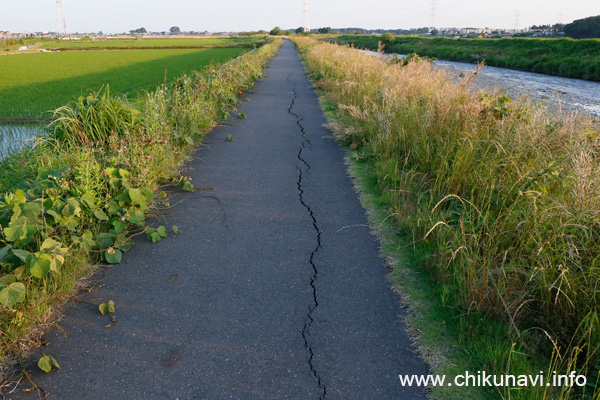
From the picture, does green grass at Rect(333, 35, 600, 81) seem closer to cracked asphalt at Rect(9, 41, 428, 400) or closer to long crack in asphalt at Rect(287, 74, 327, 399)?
long crack in asphalt at Rect(287, 74, 327, 399)

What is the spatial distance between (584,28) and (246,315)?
83.5m

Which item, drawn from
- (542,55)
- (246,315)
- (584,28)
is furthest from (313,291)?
(584,28)

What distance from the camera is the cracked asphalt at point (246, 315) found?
2.31 metres

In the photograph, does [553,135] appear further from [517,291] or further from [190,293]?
[190,293]

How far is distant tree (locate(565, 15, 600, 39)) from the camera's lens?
62.2m

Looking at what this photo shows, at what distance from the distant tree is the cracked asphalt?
76.2 m

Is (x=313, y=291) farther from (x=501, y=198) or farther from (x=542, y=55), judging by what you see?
(x=542, y=55)

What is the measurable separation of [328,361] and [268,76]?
17.8 meters

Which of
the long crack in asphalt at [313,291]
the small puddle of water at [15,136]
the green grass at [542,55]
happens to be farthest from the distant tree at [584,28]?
the small puddle of water at [15,136]

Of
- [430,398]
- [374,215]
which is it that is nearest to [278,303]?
[430,398]

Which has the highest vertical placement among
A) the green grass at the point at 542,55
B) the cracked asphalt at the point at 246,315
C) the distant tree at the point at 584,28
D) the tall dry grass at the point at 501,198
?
the distant tree at the point at 584,28

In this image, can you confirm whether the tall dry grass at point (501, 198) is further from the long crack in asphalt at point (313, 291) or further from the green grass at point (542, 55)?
the green grass at point (542, 55)

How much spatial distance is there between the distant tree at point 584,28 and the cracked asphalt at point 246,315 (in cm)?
7618

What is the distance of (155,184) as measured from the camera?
17.1 feet
